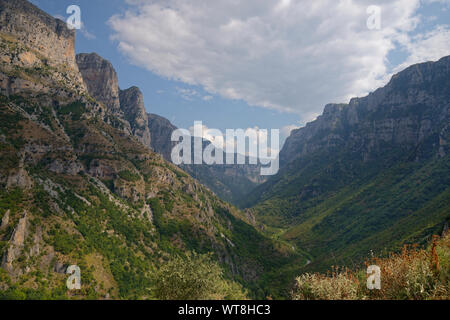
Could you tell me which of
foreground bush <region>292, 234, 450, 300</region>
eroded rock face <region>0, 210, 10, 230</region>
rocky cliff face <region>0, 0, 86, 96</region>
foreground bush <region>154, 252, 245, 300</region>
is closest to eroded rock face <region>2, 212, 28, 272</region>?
eroded rock face <region>0, 210, 10, 230</region>

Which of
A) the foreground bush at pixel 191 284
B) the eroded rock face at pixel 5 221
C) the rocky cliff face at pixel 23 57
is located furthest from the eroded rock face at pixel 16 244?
the rocky cliff face at pixel 23 57

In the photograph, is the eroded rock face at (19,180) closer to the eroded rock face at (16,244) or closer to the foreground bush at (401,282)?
the eroded rock face at (16,244)

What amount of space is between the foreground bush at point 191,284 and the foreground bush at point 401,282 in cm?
774

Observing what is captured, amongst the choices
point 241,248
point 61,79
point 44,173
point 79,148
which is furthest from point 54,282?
point 61,79

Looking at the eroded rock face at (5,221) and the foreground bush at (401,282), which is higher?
the foreground bush at (401,282)

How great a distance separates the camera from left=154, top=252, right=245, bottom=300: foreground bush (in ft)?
62.0

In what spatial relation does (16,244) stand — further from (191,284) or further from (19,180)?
(191,284)

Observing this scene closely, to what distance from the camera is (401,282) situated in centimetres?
1155

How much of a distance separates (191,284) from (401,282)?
14.4m

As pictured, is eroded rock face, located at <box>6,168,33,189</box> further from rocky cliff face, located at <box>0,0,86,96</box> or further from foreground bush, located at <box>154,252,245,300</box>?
rocky cliff face, located at <box>0,0,86,96</box>

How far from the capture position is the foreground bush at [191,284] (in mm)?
18906

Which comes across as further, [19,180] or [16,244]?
[19,180]

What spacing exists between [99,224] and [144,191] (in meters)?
42.9

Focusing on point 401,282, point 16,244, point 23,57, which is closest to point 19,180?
point 16,244
